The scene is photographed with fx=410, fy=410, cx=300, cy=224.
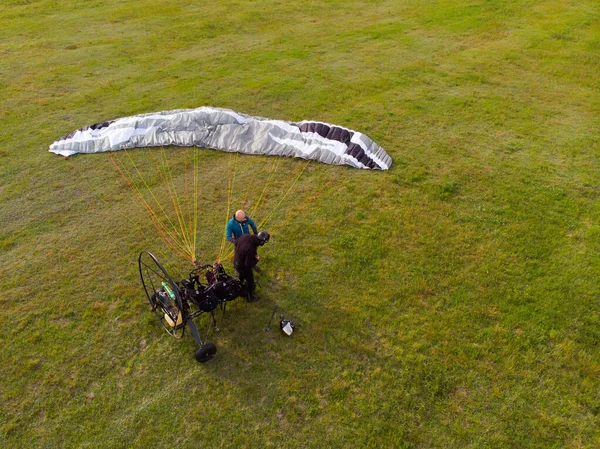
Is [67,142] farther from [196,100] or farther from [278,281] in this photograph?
[278,281]

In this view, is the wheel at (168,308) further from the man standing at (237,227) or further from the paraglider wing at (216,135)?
the paraglider wing at (216,135)

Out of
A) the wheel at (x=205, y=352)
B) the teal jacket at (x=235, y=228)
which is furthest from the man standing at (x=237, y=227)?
the wheel at (x=205, y=352)

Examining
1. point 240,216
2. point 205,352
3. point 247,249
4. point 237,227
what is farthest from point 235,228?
point 205,352

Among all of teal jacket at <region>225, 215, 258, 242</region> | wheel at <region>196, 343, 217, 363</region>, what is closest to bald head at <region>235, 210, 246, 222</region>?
teal jacket at <region>225, 215, 258, 242</region>

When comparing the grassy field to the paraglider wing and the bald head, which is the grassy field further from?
the bald head

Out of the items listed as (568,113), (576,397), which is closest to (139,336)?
(576,397)

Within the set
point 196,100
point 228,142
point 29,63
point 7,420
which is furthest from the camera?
point 29,63
